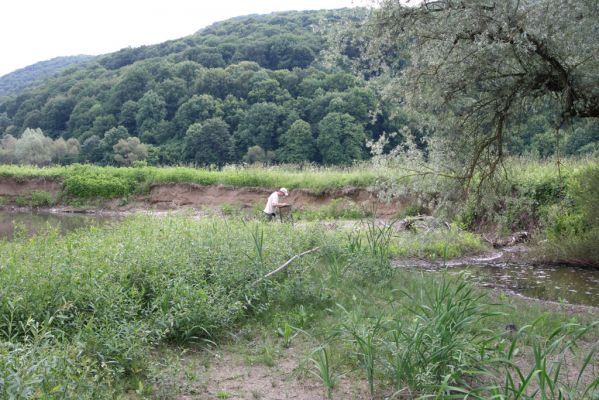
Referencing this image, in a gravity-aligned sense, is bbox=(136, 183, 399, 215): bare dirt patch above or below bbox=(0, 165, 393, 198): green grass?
below

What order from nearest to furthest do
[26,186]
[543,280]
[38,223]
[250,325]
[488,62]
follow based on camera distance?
[250,325]
[488,62]
[543,280]
[38,223]
[26,186]

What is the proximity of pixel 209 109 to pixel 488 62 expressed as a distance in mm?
44617

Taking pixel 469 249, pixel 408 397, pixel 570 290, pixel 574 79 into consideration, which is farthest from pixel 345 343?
pixel 469 249

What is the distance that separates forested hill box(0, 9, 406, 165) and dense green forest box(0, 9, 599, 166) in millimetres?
105

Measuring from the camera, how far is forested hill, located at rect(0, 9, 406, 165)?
132 ft

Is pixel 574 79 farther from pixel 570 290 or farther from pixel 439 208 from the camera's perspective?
pixel 570 290

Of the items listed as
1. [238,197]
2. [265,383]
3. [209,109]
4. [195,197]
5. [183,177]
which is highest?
[209,109]

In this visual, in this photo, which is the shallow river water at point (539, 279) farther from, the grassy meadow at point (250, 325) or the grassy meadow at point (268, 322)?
the grassy meadow at point (250, 325)

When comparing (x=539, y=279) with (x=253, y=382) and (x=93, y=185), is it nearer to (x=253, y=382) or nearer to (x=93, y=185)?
(x=253, y=382)

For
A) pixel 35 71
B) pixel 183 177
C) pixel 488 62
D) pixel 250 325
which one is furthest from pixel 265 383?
pixel 35 71

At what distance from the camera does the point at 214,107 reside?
50625 mm

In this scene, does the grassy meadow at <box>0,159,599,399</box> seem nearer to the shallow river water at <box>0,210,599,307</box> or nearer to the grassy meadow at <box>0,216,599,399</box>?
the grassy meadow at <box>0,216,599,399</box>

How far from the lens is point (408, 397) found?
454cm

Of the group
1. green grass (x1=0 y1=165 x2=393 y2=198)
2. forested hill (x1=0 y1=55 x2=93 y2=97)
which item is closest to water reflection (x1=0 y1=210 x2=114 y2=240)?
green grass (x1=0 y1=165 x2=393 y2=198)
